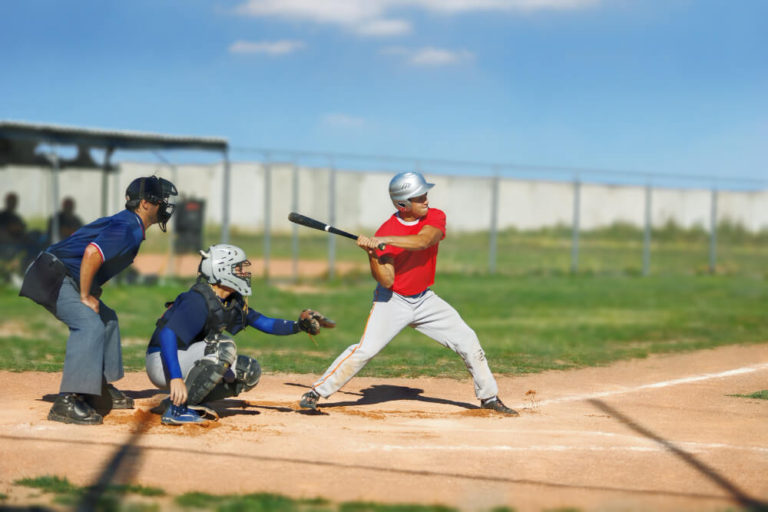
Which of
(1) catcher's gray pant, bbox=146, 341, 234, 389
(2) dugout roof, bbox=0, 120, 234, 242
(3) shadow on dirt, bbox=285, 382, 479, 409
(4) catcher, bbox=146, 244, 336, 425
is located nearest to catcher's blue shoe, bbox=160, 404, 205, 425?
(4) catcher, bbox=146, 244, 336, 425

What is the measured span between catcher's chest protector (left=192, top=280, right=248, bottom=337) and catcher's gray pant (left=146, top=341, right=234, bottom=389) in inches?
5.6

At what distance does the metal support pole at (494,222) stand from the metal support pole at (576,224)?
109 inches

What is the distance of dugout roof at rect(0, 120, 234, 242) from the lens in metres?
17.2

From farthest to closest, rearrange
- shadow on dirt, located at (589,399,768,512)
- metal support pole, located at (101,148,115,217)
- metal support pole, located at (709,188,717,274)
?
metal support pole, located at (709,188,717,274), metal support pole, located at (101,148,115,217), shadow on dirt, located at (589,399,768,512)

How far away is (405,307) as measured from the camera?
21.3 ft

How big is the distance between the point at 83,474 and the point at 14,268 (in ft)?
45.0

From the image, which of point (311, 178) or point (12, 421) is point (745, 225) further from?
point (12, 421)

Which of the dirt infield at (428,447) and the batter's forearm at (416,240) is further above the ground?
the batter's forearm at (416,240)

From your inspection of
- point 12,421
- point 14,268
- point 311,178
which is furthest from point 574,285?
point 12,421

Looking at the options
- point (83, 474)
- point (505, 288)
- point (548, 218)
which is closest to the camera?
point (83, 474)

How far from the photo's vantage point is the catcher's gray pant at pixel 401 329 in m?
6.43

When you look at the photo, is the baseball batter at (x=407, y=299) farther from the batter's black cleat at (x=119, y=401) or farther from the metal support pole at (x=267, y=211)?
the metal support pole at (x=267, y=211)

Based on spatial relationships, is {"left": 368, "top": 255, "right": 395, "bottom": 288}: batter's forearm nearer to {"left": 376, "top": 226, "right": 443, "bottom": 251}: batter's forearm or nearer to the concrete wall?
{"left": 376, "top": 226, "right": 443, "bottom": 251}: batter's forearm

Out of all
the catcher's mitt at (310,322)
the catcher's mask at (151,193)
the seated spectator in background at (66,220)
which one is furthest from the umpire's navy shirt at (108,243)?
the seated spectator in background at (66,220)
